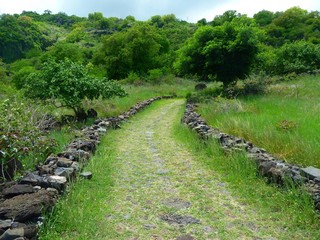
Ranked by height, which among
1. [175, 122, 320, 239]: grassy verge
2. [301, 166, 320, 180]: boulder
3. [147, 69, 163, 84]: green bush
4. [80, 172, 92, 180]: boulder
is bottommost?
[175, 122, 320, 239]: grassy verge

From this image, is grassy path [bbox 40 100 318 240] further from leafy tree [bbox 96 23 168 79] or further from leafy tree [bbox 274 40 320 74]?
leafy tree [bbox 96 23 168 79]

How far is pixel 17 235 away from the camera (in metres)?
3.47

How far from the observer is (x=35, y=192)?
4520mm

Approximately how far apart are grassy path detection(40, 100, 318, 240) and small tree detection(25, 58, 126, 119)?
13.4ft

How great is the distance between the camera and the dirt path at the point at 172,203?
13.7 feet

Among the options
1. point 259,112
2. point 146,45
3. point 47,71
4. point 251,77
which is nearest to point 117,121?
point 47,71

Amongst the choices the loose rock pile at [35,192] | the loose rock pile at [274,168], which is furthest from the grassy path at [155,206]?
the loose rock pile at [274,168]

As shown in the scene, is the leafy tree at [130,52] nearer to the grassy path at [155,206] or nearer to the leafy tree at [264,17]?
the grassy path at [155,206]

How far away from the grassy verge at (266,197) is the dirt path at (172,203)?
212 millimetres

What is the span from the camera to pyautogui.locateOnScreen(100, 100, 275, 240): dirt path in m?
4.18

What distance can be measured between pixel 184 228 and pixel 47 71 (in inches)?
357

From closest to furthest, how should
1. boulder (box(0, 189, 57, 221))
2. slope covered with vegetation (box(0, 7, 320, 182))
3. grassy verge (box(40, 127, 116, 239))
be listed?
boulder (box(0, 189, 57, 221)), grassy verge (box(40, 127, 116, 239)), slope covered with vegetation (box(0, 7, 320, 182))

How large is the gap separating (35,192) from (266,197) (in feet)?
11.2

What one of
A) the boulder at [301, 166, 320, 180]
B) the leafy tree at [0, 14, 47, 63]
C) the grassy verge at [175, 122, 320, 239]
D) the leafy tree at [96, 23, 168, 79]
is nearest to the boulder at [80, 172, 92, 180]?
the grassy verge at [175, 122, 320, 239]
